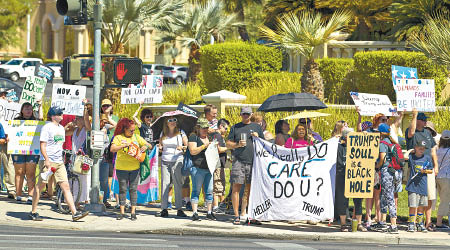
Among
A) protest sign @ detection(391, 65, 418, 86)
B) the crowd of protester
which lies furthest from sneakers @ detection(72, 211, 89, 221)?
protest sign @ detection(391, 65, 418, 86)

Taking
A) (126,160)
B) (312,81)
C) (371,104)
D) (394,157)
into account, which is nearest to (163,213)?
(126,160)

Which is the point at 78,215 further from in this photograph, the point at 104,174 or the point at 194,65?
the point at 194,65

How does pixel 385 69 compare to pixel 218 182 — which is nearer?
pixel 218 182

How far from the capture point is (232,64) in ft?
87.4

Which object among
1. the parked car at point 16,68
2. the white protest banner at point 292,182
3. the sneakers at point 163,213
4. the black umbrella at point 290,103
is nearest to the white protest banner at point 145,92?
the black umbrella at point 290,103

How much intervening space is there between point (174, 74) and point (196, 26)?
75.5ft

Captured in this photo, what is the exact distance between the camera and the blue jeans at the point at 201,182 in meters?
14.5

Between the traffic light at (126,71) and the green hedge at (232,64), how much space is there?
11.7 meters

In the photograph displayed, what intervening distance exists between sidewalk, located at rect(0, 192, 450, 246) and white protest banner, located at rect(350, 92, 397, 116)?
2176 mm

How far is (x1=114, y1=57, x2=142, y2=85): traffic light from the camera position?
14.9 m

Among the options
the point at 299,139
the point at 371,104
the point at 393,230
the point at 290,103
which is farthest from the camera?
the point at 290,103

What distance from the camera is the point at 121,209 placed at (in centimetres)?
1444

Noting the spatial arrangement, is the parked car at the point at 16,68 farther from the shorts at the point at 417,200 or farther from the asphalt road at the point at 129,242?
the shorts at the point at 417,200

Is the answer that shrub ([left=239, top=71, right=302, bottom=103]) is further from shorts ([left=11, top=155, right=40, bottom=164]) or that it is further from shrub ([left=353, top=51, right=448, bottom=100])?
shorts ([left=11, top=155, right=40, bottom=164])
